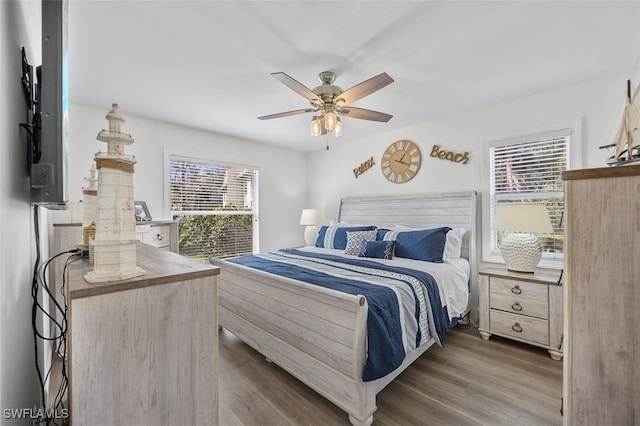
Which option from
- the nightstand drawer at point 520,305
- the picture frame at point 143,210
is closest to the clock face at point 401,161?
the nightstand drawer at point 520,305

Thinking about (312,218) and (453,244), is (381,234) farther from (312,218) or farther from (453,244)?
(312,218)

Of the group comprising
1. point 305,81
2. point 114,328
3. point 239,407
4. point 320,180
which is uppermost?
point 305,81

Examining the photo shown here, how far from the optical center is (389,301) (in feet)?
6.09

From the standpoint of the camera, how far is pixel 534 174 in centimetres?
294

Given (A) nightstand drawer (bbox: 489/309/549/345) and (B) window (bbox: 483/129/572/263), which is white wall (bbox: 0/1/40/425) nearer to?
(A) nightstand drawer (bbox: 489/309/549/345)

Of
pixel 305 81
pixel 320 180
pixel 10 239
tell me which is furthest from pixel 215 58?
pixel 320 180

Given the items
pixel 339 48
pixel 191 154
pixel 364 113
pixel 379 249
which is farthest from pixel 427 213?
pixel 191 154

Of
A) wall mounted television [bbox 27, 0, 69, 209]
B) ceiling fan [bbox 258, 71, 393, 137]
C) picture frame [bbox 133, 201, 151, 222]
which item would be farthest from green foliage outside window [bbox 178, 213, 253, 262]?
wall mounted television [bbox 27, 0, 69, 209]

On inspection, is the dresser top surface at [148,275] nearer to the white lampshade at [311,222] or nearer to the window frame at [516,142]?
the window frame at [516,142]

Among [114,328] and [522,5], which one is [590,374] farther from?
[522,5]

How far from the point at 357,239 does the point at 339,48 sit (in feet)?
7.08

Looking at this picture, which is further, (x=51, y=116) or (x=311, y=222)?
(x=311, y=222)

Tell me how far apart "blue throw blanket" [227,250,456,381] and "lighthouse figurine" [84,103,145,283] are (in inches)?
51.9

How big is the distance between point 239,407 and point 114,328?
1.44m
